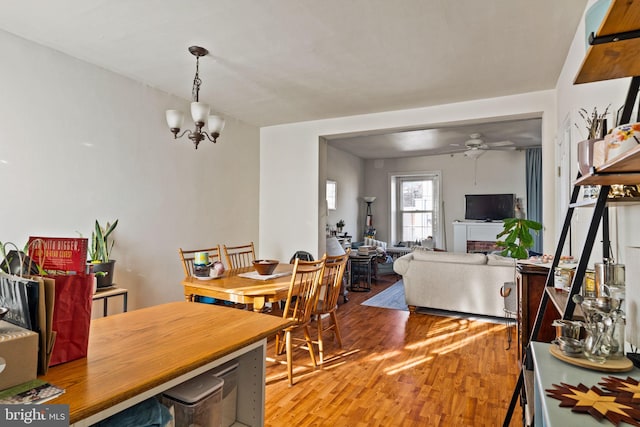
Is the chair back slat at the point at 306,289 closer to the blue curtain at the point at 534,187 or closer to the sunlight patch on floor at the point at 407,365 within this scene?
the sunlight patch on floor at the point at 407,365

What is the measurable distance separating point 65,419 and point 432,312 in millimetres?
4343

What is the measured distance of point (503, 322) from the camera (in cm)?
409

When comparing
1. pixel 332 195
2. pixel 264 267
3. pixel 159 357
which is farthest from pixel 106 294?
pixel 332 195

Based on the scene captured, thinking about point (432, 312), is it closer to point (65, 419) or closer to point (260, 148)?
point (260, 148)

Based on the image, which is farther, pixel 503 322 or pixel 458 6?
pixel 503 322

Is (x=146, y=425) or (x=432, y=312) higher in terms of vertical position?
(x=146, y=425)

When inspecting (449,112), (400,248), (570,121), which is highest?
(449,112)

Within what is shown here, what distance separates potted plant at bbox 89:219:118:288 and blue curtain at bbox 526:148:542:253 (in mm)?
7175

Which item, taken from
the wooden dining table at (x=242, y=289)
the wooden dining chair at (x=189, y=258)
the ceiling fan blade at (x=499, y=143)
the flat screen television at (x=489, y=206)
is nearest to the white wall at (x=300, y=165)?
the wooden dining chair at (x=189, y=258)

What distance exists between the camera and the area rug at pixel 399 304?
4.26 metres

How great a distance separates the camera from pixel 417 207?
8492 mm

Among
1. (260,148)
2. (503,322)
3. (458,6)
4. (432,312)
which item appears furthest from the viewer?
(260,148)

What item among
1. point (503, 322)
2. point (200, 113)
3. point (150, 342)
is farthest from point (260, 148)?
point (150, 342)

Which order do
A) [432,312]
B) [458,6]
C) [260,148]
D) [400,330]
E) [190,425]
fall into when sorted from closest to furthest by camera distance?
[190,425] < [458,6] < [400,330] < [432,312] < [260,148]
